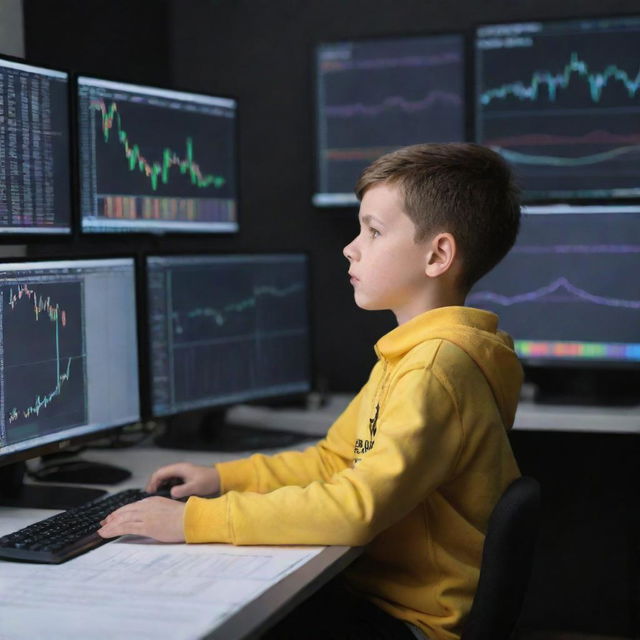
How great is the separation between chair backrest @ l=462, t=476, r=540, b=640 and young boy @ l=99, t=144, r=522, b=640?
0.30 feet

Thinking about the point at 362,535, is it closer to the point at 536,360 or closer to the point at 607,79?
the point at 536,360

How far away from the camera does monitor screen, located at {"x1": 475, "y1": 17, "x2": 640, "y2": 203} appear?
8.68 ft

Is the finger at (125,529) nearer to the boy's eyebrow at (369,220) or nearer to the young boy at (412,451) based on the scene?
the young boy at (412,451)

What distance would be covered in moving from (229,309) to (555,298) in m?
0.86

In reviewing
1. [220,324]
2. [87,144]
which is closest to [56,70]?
[87,144]

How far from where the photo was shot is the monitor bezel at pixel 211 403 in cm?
215

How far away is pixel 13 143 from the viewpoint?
1895 mm

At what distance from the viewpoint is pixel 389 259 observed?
172cm

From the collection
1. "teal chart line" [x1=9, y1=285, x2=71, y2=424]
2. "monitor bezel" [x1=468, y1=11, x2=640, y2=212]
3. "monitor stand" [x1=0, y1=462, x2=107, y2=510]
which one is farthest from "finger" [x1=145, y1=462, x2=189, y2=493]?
"monitor bezel" [x1=468, y1=11, x2=640, y2=212]

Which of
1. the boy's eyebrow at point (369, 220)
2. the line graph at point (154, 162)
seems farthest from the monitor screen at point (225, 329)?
the boy's eyebrow at point (369, 220)

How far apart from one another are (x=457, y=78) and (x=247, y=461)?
4.37ft

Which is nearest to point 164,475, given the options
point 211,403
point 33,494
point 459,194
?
point 33,494

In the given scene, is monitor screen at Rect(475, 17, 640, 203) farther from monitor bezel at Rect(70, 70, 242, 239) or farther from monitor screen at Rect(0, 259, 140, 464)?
monitor screen at Rect(0, 259, 140, 464)

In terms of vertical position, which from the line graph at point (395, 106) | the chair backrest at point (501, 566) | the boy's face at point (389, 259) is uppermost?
the line graph at point (395, 106)
